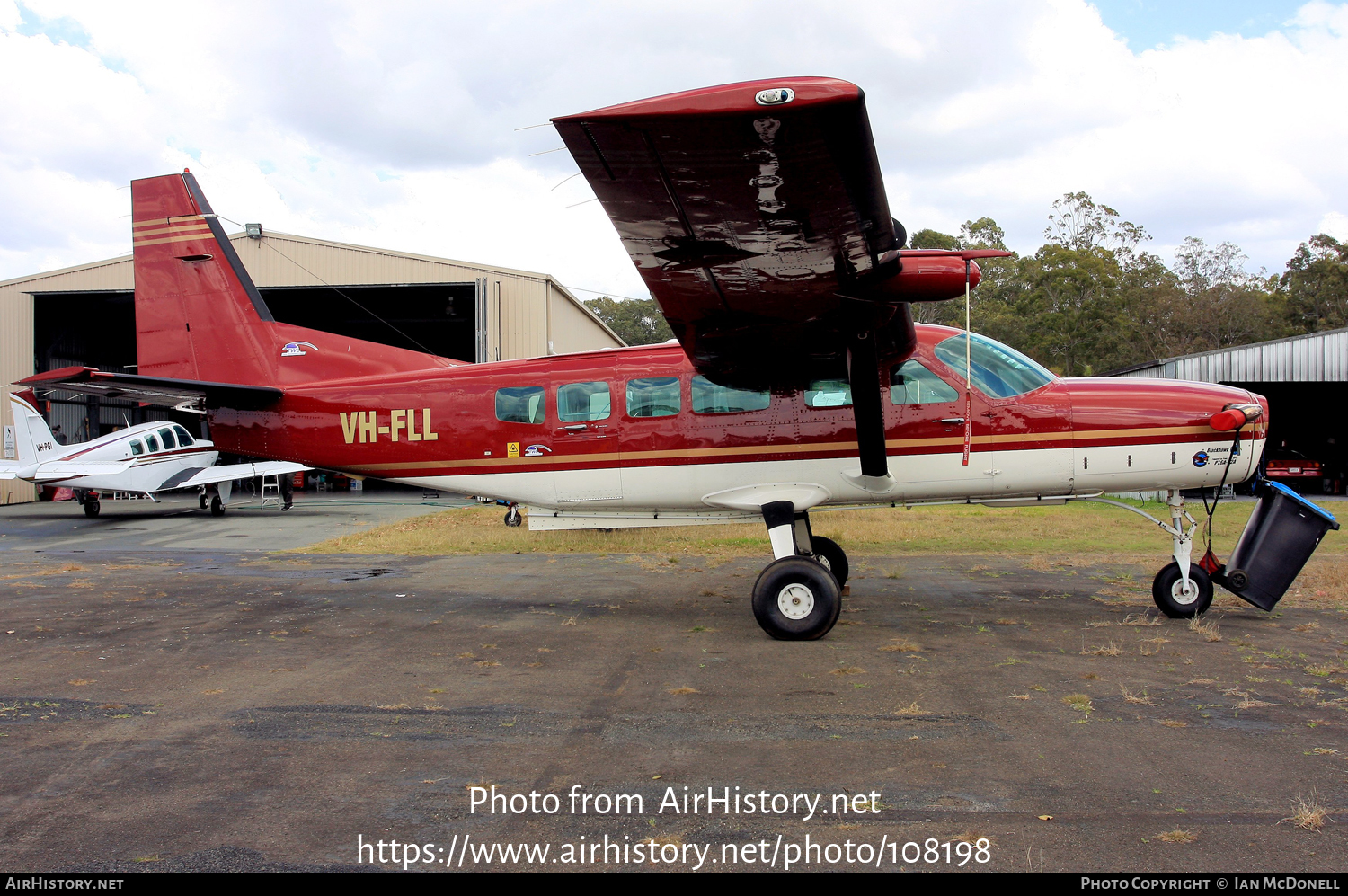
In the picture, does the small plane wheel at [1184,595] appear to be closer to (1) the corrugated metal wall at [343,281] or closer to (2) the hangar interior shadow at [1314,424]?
(1) the corrugated metal wall at [343,281]

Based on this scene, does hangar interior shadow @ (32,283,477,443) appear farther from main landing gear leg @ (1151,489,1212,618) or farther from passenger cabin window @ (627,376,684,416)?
main landing gear leg @ (1151,489,1212,618)

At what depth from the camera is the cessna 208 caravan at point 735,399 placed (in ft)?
19.9

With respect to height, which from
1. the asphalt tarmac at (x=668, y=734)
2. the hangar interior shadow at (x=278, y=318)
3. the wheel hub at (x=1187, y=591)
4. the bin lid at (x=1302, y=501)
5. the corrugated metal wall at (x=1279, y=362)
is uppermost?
the hangar interior shadow at (x=278, y=318)

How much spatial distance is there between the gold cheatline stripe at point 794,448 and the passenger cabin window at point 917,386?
1.32ft

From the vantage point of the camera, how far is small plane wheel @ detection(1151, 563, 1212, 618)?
780cm

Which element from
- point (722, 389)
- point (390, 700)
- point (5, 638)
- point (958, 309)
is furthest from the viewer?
point (958, 309)

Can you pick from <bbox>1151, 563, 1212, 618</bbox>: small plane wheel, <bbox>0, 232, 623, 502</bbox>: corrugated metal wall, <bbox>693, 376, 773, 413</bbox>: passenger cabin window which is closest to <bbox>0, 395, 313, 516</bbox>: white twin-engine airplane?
<bbox>0, 232, 623, 502</bbox>: corrugated metal wall

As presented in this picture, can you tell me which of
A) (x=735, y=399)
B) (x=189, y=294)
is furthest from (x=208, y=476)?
(x=735, y=399)

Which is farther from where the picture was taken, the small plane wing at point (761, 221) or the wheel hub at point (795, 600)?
the wheel hub at point (795, 600)

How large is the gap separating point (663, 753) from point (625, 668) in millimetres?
1875

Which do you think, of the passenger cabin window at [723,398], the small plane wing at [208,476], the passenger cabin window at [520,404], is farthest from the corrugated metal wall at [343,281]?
the passenger cabin window at [723,398]

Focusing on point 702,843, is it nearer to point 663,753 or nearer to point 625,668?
point 663,753
